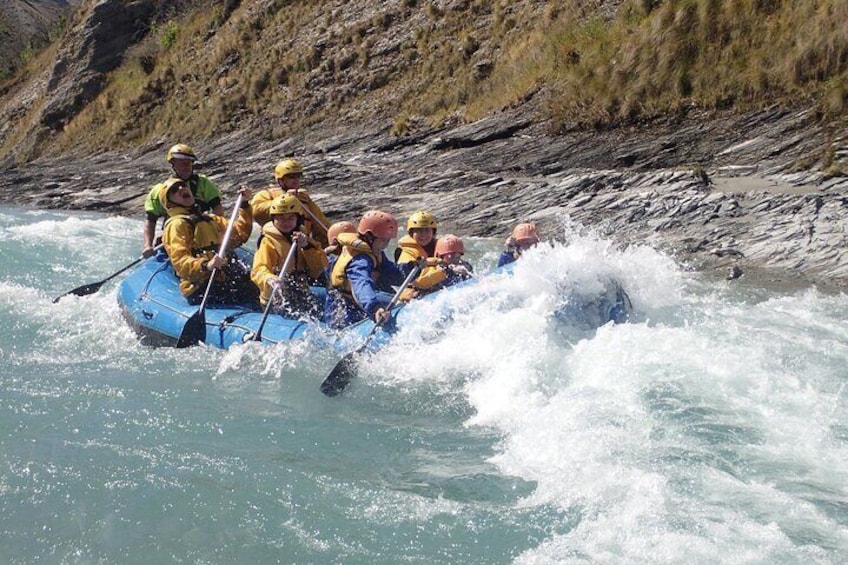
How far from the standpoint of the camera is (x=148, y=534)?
4.41 m

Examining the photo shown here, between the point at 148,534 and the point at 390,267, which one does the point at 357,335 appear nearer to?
the point at 390,267

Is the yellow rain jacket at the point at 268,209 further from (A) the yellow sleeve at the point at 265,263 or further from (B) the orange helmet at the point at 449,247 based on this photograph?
(B) the orange helmet at the point at 449,247

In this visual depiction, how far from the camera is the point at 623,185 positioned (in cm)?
1359

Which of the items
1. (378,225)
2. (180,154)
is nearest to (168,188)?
(180,154)

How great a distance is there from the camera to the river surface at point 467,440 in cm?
434

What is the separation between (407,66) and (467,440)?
55.8 feet

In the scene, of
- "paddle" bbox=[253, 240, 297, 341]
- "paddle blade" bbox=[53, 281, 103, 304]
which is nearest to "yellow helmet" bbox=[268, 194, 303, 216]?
"paddle" bbox=[253, 240, 297, 341]

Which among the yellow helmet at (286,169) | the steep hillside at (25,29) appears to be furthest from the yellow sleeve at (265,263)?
the steep hillside at (25,29)

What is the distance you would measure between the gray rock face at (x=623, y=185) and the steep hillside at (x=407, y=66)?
0.53 metres

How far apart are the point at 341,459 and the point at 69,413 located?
2029mm

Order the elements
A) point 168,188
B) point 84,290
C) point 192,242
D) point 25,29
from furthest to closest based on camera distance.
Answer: point 25,29, point 84,290, point 168,188, point 192,242

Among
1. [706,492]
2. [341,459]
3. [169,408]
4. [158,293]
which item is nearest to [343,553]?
[341,459]

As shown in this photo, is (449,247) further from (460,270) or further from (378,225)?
(378,225)

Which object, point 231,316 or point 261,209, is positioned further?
point 261,209
